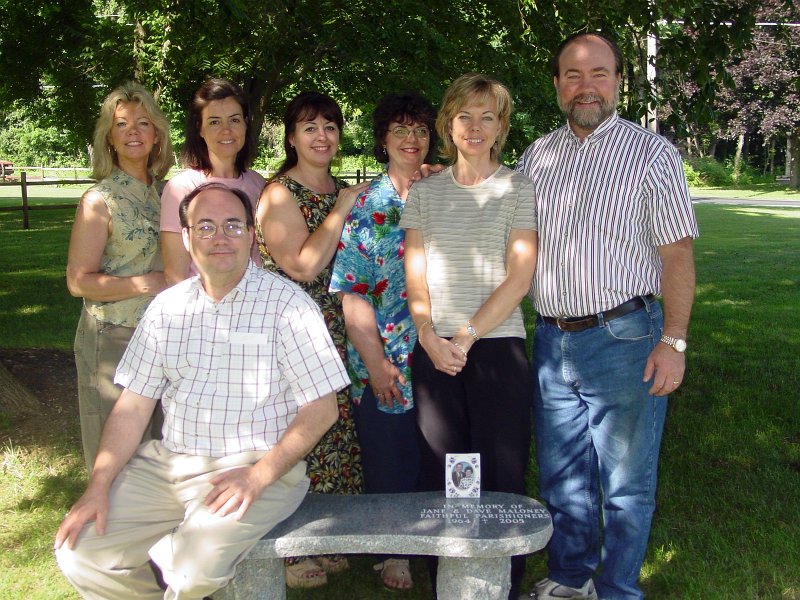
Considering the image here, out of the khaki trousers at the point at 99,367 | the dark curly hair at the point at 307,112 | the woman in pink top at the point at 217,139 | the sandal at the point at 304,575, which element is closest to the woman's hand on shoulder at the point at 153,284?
the khaki trousers at the point at 99,367

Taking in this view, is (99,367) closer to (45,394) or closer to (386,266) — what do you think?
(386,266)

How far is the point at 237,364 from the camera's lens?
9.70 feet

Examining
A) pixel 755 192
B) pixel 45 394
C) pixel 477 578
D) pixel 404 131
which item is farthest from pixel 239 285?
pixel 755 192

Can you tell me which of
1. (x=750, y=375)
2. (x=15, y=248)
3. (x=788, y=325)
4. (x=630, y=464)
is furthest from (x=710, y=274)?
(x=15, y=248)

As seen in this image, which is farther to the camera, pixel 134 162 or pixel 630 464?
pixel 134 162

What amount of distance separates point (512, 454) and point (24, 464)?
3236mm

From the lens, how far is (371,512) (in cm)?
304

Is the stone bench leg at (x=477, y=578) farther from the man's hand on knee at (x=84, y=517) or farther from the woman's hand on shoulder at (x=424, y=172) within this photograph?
the woman's hand on shoulder at (x=424, y=172)

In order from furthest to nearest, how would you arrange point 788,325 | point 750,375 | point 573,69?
point 788,325 < point 750,375 < point 573,69

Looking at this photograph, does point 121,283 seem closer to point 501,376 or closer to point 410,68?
point 501,376

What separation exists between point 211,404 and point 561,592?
1696 millimetres

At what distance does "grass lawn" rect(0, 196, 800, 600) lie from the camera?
12.6ft

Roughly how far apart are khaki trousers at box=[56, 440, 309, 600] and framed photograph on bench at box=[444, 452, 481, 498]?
0.53 m

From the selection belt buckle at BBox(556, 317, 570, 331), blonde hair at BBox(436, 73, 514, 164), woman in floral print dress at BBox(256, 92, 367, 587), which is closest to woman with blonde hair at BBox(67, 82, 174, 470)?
woman in floral print dress at BBox(256, 92, 367, 587)
